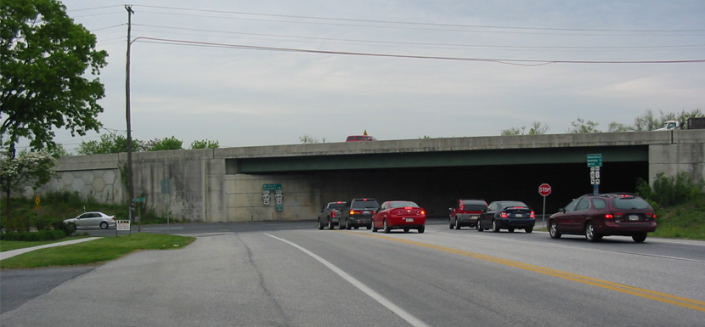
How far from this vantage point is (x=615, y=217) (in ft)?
68.3

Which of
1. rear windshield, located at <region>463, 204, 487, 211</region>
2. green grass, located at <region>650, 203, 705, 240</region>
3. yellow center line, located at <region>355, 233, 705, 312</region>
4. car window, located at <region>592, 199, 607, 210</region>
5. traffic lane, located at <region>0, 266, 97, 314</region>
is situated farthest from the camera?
rear windshield, located at <region>463, 204, 487, 211</region>

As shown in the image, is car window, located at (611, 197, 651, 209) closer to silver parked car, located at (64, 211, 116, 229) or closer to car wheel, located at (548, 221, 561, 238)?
car wheel, located at (548, 221, 561, 238)

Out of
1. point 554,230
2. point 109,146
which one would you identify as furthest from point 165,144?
point 554,230

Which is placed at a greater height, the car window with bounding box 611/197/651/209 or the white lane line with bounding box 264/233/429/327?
the car window with bounding box 611/197/651/209

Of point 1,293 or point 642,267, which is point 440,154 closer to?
point 642,267

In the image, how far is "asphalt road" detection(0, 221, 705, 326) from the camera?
27.3 ft

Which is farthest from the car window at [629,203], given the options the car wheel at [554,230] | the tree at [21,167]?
the tree at [21,167]

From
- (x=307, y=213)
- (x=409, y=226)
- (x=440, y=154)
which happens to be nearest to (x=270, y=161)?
(x=307, y=213)

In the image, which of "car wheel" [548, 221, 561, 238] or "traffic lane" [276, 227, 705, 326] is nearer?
"traffic lane" [276, 227, 705, 326]

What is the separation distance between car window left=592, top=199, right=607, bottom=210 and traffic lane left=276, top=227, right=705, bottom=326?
8.45 meters

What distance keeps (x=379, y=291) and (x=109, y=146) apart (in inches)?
5085

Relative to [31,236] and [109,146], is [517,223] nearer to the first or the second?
[31,236]

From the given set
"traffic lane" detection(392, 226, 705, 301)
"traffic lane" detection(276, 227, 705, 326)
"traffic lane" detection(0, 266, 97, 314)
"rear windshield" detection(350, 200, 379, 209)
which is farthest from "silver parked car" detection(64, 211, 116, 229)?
"traffic lane" detection(276, 227, 705, 326)

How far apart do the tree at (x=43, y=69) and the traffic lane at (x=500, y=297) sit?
848 inches
